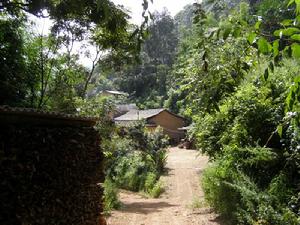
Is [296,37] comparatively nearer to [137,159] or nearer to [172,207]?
[172,207]

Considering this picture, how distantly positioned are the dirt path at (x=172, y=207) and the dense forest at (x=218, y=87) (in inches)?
25.6

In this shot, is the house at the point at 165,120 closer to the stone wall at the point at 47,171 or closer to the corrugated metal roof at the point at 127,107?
the corrugated metal roof at the point at 127,107

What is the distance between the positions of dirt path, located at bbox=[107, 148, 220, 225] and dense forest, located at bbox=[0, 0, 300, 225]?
65 cm

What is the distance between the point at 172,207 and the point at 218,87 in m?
10.9

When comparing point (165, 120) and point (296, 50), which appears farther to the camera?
point (165, 120)

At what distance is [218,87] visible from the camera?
188cm

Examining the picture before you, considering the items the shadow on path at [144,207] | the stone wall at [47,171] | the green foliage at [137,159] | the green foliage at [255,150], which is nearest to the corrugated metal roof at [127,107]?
the green foliage at [137,159]

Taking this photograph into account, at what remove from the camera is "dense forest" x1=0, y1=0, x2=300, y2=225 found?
1970 mm

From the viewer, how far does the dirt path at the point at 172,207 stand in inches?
379

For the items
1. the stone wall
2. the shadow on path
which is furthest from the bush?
the shadow on path

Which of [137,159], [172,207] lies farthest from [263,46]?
[137,159]

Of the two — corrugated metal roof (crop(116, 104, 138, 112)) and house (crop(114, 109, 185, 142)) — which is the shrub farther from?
corrugated metal roof (crop(116, 104, 138, 112))

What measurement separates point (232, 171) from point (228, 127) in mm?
1647

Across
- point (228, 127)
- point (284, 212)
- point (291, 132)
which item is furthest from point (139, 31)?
point (228, 127)
